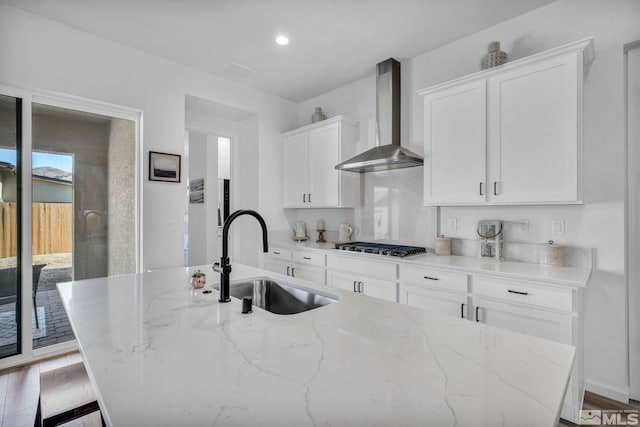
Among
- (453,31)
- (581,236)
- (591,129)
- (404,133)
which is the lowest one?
(581,236)

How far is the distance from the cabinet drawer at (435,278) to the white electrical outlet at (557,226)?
2.48 ft

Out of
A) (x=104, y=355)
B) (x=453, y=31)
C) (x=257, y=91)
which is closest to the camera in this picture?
(x=104, y=355)

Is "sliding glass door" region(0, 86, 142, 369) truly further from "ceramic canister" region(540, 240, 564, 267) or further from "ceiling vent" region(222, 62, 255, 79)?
"ceramic canister" region(540, 240, 564, 267)

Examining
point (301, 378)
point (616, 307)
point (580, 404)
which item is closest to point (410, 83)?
point (616, 307)

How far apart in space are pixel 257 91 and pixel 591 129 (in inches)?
130

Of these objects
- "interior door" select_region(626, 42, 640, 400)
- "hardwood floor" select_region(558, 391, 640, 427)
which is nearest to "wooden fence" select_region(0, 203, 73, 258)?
"hardwood floor" select_region(558, 391, 640, 427)

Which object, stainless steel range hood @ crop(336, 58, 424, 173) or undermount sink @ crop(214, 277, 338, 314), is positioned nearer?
undermount sink @ crop(214, 277, 338, 314)

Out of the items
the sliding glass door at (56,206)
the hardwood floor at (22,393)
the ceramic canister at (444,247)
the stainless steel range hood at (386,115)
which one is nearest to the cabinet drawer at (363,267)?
the ceramic canister at (444,247)

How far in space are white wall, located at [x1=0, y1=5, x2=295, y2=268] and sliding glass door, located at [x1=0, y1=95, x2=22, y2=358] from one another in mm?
298

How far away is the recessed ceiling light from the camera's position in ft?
8.99

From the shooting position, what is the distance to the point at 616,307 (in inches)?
80.6

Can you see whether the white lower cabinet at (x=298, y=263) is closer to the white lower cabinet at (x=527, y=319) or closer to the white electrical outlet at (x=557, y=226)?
the white lower cabinet at (x=527, y=319)

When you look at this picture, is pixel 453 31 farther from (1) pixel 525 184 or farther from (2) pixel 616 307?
(2) pixel 616 307

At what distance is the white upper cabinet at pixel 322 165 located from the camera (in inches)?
136
